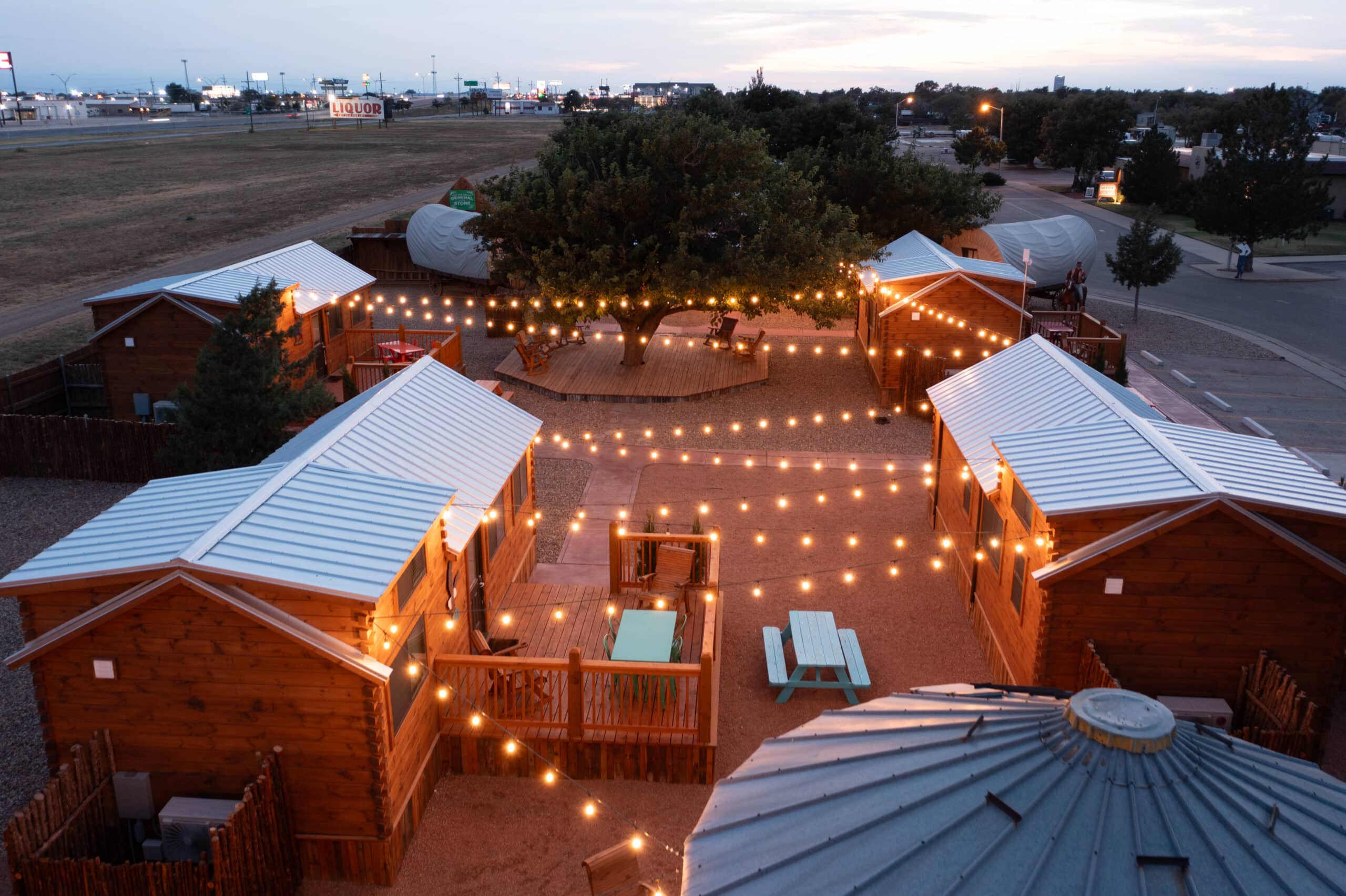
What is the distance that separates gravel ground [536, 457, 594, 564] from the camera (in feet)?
53.1

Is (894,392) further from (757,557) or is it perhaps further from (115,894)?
(115,894)

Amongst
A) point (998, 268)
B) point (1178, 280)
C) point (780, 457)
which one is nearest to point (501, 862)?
point (780, 457)

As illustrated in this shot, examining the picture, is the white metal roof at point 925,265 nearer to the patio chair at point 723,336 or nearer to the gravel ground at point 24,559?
the patio chair at point 723,336

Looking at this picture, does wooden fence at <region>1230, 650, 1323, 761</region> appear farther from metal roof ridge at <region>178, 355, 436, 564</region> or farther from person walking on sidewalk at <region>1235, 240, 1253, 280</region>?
person walking on sidewalk at <region>1235, 240, 1253, 280</region>

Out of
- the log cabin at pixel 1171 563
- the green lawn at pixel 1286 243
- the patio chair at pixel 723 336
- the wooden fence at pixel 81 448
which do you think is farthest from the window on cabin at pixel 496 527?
the green lawn at pixel 1286 243

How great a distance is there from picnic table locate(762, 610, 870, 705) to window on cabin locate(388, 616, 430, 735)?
170 inches

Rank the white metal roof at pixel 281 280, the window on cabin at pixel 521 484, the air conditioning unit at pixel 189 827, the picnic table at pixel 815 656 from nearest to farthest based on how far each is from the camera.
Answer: the air conditioning unit at pixel 189 827 < the picnic table at pixel 815 656 < the window on cabin at pixel 521 484 < the white metal roof at pixel 281 280

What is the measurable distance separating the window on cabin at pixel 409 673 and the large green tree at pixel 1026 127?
298 feet

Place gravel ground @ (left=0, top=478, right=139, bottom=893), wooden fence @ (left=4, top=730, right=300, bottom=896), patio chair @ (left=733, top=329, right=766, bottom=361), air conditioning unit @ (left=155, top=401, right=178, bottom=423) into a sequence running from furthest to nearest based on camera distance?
patio chair @ (left=733, top=329, right=766, bottom=361) < air conditioning unit @ (left=155, top=401, right=178, bottom=423) < gravel ground @ (left=0, top=478, right=139, bottom=893) < wooden fence @ (left=4, top=730, right=300, bottom=896)

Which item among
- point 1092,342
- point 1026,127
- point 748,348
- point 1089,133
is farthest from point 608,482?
point 1026,127

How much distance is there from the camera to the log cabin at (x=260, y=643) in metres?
8.32

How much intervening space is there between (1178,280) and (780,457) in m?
27.5

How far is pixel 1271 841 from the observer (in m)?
4.47

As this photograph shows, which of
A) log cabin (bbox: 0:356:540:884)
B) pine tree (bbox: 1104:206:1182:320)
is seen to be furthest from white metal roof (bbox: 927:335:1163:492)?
pine tree (bbox: 1104:206:1182:320)
